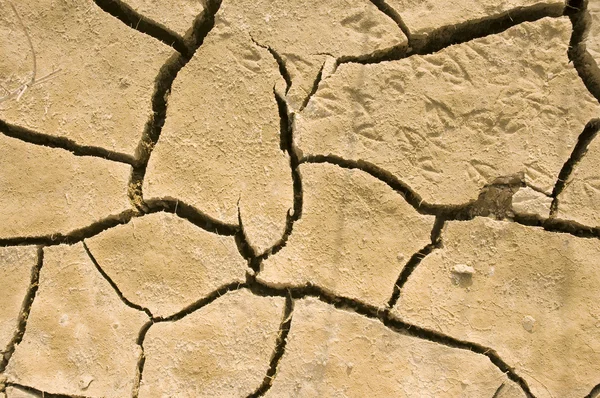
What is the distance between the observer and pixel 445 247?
250 cm

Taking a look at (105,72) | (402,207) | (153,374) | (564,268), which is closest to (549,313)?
(564,268)

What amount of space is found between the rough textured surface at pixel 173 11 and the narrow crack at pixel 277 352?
138 centimetres

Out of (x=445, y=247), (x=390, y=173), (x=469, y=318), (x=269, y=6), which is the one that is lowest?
(x=469, y=318)

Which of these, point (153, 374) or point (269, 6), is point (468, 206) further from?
point (153, 374)

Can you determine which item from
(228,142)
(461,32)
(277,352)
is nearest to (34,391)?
(277,352)

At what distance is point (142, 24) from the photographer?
8.86 feet

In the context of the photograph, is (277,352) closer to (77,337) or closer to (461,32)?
(77,337)

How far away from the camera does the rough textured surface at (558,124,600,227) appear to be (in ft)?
8.18

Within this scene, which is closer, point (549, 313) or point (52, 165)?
point (549, 313)

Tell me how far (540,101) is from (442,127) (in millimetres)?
449

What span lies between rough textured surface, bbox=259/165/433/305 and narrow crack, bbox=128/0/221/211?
2.31 feet

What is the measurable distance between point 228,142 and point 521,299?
1.46 m

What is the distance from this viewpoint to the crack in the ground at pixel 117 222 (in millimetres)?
2588

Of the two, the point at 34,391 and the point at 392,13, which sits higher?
the point at 392,13
